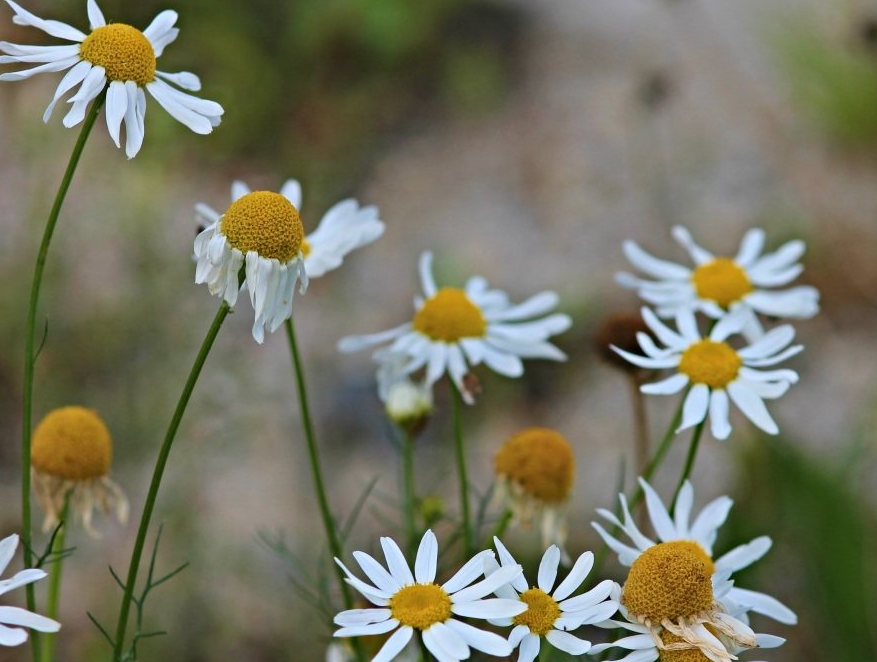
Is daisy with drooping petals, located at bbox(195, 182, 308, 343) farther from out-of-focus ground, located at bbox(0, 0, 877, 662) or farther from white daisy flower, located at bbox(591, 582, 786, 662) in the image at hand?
out-of-focus ground, located at bbox(0, 0, 877, 662)

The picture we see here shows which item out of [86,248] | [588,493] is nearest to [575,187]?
[588,493]

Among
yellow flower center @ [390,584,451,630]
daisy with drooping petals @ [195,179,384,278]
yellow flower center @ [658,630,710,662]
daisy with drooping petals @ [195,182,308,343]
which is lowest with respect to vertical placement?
yellow flower center @ [658,630,710,662]

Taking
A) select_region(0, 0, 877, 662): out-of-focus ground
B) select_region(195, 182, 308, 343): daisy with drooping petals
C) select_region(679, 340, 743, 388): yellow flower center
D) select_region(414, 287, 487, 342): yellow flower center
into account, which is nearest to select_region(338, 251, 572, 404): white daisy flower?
select_region(414, 287, 487, 342): yellow flower center

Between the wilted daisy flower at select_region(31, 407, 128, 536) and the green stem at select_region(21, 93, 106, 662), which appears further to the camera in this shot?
the wilted daisy flower at select_region(31, 407, 128, 536)

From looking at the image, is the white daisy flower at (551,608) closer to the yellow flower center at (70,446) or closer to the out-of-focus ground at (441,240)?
the yellow flower center at (70,446)

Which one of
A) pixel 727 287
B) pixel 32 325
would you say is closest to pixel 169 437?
pixel 32 325

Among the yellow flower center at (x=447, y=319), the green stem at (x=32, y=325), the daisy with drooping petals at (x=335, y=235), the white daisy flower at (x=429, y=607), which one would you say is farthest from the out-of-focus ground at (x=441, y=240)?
the green stem at (x=32, y=325)

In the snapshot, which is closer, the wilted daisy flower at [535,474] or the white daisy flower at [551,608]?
the white daisy flower at [551,608]
